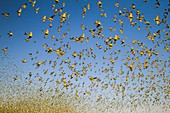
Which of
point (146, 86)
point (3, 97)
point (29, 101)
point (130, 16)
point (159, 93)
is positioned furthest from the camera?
point (29, 101)

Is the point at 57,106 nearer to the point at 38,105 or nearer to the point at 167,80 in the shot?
the point at 38,105

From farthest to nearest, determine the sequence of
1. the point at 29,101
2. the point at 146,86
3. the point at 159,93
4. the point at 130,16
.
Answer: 1. the point at 29,101
2. the point at 159,93
3. the point at 146,86
4. the point at 130,16

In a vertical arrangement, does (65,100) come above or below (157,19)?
above

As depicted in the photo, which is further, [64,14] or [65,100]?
[65,100]

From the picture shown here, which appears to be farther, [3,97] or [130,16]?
[3,97]

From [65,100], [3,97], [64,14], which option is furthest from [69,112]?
[64,14]

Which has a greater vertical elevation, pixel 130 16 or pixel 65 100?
pixel 65 100

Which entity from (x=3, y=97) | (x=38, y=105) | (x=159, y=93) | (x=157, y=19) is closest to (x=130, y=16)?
(x=157, y=19)

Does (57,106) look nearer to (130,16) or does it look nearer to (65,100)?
(65,100)

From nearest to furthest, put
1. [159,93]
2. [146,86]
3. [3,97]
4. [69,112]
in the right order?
[146,86] < [159,93] < [3,97] < [69,112]
